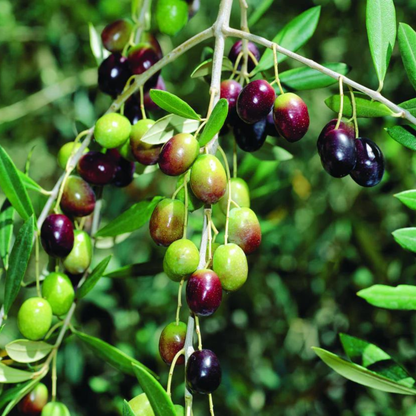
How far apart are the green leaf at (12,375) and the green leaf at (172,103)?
599 mm

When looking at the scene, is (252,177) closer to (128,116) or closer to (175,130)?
(128,116)

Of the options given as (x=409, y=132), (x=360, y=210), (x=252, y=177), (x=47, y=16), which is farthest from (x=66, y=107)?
(x=409, y=132)

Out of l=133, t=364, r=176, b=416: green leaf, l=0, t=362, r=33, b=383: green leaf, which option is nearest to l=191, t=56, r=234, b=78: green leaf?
l=133, t=364, r=176, b=416: green leaf

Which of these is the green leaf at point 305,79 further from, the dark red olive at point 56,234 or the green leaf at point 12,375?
the green leaf at point 12,375

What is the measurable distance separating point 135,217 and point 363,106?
503mm

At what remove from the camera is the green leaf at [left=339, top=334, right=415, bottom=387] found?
3.77ft

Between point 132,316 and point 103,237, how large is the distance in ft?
2.85

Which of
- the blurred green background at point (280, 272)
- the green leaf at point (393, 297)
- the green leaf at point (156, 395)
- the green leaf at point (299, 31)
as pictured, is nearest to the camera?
the green leaf at point (156, 395)

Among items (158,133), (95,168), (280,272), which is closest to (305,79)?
(158,133)

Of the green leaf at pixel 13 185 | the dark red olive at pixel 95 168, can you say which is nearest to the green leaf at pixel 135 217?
the dark red olive at pixel 95 168

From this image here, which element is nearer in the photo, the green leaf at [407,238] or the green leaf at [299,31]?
the green leaf at [407,238]

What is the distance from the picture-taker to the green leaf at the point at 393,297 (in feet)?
3.60

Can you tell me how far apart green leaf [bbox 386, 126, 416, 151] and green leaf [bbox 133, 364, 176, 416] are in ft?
1.86

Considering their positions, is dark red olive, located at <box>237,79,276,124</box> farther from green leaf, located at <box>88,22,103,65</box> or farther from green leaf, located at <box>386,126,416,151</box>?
green leaf, located at <box>88,22,103,65</box>
